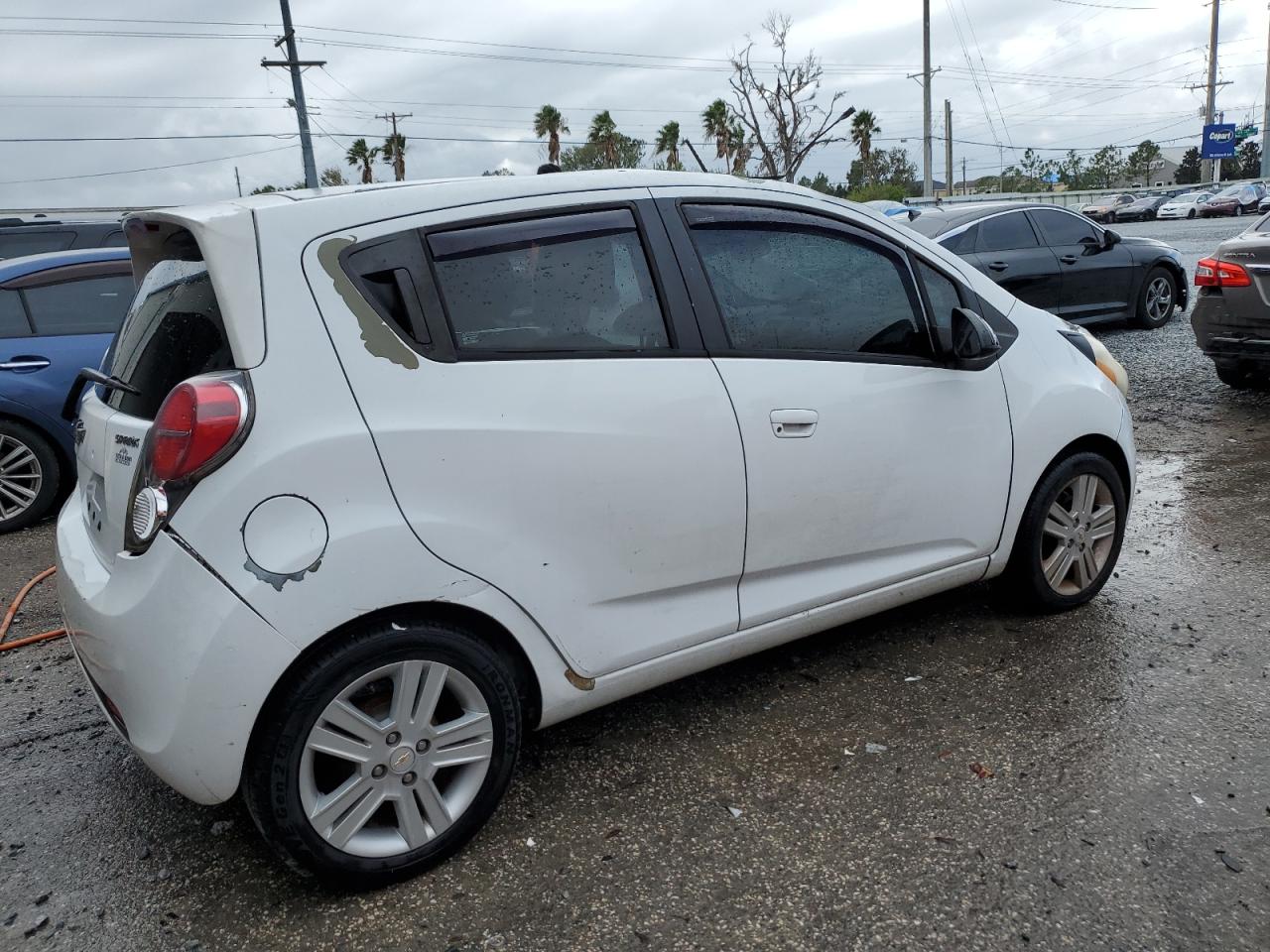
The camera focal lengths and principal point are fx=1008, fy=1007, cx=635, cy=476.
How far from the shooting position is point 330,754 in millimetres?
2432

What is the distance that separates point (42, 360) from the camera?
6086 mm

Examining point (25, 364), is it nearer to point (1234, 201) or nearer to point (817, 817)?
point (817, 817)

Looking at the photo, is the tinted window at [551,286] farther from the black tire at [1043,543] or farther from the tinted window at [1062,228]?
the tinted window at [1062,228]

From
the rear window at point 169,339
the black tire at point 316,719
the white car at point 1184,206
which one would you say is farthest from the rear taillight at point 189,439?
the white car at point 1184,206

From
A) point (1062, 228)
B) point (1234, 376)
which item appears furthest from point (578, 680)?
point (1062, 228)

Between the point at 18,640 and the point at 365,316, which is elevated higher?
the point at 365,316

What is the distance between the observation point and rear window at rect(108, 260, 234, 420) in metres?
2.45

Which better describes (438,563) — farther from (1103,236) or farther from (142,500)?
(1103,236)

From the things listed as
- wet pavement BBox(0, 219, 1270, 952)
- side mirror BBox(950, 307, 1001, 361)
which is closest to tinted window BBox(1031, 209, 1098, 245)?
wet pavement BBox(0, 219, 1270, 952)

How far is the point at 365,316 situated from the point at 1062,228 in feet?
33.8

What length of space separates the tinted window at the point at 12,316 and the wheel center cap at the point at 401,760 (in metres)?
5.03

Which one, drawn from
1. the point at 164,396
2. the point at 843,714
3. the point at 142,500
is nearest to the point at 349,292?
the point at 164,396

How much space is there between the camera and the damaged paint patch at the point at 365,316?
2.45 metres

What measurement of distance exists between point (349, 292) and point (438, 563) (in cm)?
70
